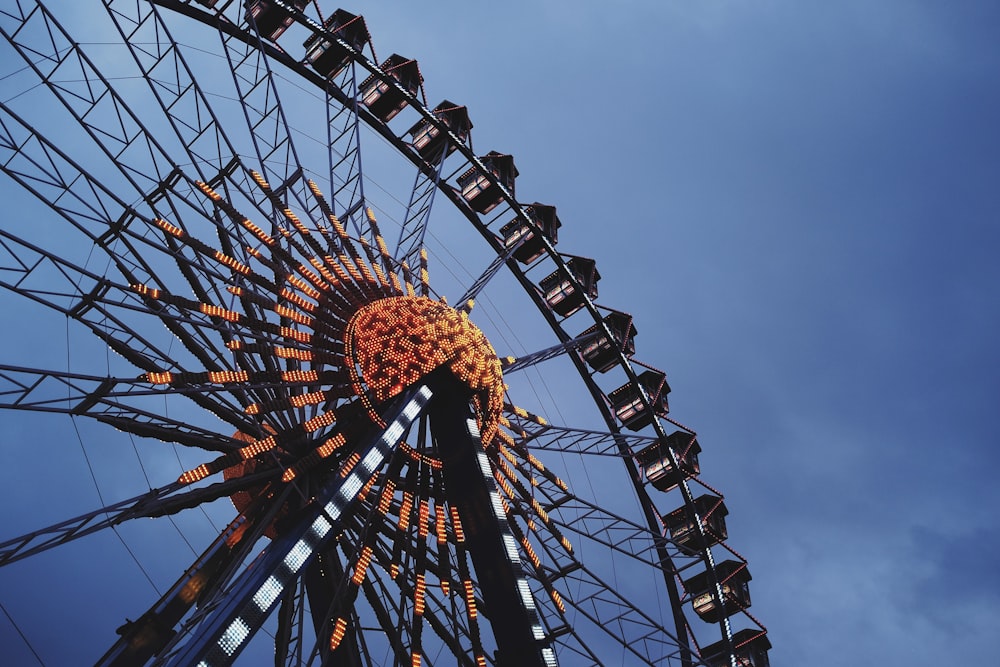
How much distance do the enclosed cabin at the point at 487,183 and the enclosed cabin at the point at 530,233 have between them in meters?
0.80

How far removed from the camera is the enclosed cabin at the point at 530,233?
24344 mm

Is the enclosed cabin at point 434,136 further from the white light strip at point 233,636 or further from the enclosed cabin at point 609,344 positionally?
the white light strip at point 233,636

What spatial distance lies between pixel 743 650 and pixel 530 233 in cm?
1260

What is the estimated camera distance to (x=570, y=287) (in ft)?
81.8

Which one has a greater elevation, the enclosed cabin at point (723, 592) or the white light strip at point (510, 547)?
the enclosed cabin at point (723, 592)

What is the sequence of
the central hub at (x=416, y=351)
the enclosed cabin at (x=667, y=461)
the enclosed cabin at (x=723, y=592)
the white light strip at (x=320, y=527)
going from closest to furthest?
the white light strip at (x=320, y=527) → the central hub at (x=416, y=351) → the enclosed cabin at (x=723, y=592) → the enclosed cabin at (x=667, y=461)

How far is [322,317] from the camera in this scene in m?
15.4

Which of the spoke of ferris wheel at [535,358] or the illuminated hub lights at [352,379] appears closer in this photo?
the illuminated hub lights at [352,379]

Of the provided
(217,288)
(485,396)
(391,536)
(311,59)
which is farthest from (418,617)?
(311,59)

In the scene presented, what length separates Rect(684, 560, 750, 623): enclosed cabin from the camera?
23.4 meters

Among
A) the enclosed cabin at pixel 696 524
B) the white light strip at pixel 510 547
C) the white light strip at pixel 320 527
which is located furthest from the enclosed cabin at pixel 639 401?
the white light strip at pixel 320 527

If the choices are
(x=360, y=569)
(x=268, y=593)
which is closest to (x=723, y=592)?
(x=360, y=569)

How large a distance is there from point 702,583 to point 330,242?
1411 centimetres

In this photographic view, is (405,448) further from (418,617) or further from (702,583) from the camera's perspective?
(702,583)
